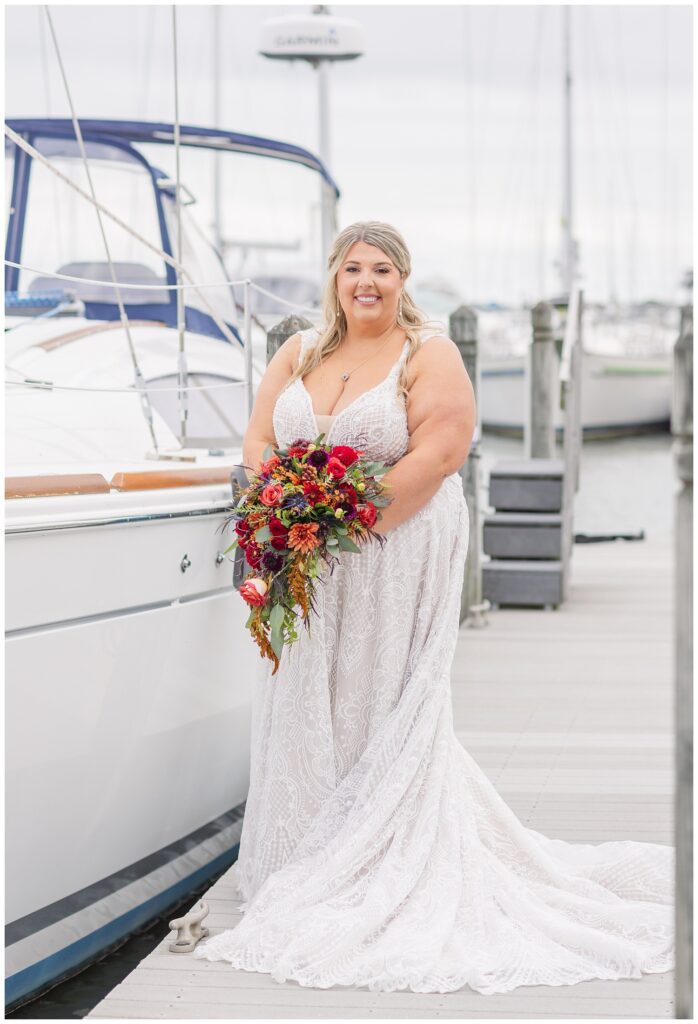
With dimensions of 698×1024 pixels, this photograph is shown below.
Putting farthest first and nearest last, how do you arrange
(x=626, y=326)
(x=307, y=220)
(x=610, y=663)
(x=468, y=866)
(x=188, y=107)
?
(x=626, y=326) → (x=188, y=107) → (x=307, y=220) → (x=610, y=663) → (x=468, y=866)

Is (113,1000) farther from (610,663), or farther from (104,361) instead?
(610,663)

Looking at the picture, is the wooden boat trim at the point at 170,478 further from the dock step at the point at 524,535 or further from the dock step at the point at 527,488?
the dock step at the point at 527,488

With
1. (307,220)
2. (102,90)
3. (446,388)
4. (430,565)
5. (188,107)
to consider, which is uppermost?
(188,107)

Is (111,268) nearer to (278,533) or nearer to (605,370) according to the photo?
(278,533)

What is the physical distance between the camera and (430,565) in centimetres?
391

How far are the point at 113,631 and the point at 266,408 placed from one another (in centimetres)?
86

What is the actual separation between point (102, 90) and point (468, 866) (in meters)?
9.14

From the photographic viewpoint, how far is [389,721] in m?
3.88

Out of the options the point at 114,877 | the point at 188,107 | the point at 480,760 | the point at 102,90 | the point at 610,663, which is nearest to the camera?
the point at 114,877

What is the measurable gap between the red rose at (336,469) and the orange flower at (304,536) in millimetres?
146

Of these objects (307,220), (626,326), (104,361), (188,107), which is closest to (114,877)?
(104,361)

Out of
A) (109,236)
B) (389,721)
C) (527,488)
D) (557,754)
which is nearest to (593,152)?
(527,488)

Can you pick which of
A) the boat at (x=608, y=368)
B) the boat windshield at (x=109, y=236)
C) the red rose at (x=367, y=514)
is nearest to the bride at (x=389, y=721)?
the red rose at (x=367, y=514)

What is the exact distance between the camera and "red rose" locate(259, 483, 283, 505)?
3.56 meters
